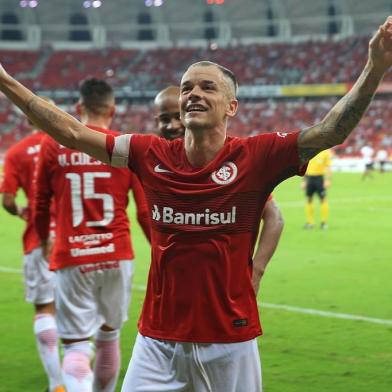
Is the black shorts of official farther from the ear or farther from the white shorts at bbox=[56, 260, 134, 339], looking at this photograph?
the ear

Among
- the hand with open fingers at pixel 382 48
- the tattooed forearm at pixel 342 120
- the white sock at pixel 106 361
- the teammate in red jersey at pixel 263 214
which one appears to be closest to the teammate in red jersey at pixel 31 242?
the white sock at pixel 106 361

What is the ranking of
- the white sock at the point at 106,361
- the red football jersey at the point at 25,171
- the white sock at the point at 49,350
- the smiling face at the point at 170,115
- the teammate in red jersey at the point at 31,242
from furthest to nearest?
1. the red football jersey at the point at 25,171
2. the teammate in red jersey at the point at 31,242
3. the white sock at the point at 49,350
4. the white sock at the point at 106,361
5. the smiling face at the point at 170,115

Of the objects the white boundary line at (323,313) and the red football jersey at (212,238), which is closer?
the red football jersey at (212,238)

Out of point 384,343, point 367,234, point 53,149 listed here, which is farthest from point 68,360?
point 367,234

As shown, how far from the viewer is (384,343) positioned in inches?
309

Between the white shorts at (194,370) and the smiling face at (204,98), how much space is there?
0.95 meters

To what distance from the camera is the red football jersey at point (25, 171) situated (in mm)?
6618

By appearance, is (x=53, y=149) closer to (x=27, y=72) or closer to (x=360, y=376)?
(x=360, y=376)

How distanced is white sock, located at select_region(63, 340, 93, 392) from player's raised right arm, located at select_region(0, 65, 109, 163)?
5.77 ft

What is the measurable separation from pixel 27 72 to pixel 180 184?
62.9 m

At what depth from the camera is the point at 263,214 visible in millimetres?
4523

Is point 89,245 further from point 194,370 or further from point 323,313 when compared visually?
point 323,313

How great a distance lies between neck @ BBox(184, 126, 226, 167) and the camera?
→ 3754 mm

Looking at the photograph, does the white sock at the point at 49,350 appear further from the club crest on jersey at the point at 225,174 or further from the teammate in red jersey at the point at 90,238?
the club crest on jersey at the point at 225,174
